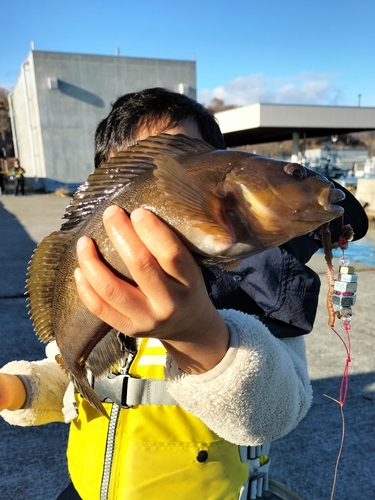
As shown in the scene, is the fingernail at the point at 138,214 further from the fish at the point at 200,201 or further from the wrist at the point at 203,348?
the wrist at the point at 203,348

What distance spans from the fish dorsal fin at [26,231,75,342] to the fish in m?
0.06

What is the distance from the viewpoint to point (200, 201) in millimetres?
1088

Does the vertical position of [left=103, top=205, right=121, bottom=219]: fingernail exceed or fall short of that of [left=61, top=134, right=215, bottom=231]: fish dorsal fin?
it falls short

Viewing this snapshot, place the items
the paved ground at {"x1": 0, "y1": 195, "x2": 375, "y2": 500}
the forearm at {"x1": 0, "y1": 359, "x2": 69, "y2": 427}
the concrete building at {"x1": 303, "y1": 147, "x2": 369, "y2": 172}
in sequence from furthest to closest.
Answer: the concrete building at {"x1": 303, "y1": 147, "x2": 369, "y2": 172} → the paved ground at {"x1": 0, "y1": 195, "x2": 375, "y2": 500} → the forearm at {"x1": 0, "y1": 359, "x2": 69, "y2": 427}

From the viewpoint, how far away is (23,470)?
2.34 meters

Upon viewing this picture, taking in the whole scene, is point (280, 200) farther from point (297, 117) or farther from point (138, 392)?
point (297, 117)

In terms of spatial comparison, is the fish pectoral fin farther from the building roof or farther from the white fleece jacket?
the building roof

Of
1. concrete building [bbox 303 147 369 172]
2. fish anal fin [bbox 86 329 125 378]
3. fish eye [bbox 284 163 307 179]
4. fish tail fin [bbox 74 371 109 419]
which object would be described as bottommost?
concrete building [bbox 303 147 369 172]

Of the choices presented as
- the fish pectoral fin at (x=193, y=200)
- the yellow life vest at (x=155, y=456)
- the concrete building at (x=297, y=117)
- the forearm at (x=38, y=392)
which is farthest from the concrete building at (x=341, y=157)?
the fish pectoral fin at (x=193, y=200)

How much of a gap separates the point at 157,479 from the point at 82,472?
38 cm

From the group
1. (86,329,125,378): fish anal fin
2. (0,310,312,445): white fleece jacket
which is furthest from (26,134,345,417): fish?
(0,310,312,445): white fleece jacket

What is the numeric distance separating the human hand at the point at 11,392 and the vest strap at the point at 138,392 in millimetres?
530

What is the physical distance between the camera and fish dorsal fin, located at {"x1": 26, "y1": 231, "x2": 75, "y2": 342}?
55.4 inches

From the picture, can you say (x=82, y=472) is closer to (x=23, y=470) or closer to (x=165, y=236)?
(x=23, y=470)
